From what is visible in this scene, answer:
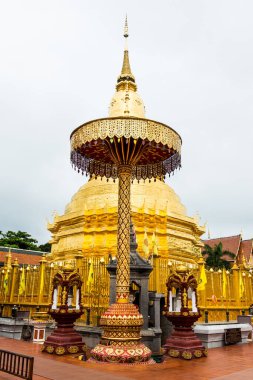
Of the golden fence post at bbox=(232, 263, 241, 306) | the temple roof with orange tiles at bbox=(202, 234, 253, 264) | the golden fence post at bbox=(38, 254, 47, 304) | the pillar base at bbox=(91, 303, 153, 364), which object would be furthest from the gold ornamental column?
the temple roof with orange tiles at bbox=(202, 234, 253, 264)

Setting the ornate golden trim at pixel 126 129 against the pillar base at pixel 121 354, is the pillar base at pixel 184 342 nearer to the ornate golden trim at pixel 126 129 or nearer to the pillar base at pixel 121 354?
the pillar base at pixel 121 354

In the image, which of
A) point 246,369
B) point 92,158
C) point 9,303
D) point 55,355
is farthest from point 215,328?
point 9,303

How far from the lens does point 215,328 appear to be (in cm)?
1235

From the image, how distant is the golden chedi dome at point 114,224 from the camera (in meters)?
23.3

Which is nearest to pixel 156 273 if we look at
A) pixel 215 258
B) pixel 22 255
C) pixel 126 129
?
pixel 126 129

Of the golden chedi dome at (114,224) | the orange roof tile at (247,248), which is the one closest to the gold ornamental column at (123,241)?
the golden chedi dome at (114,224)

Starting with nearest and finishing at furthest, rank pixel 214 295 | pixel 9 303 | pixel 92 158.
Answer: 1. pixel 92 158
2. pixel 214 295
3. pixel 9 303

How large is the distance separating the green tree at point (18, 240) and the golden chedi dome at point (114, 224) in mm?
15931

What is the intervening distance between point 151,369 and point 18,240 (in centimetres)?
3508

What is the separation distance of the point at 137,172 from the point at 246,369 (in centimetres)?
681

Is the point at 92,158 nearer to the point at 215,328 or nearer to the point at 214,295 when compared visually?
the point at 215,328

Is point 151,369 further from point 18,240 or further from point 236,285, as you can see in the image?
point 18,240

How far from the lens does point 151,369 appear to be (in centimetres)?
832

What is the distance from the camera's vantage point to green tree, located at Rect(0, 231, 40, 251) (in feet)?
133
